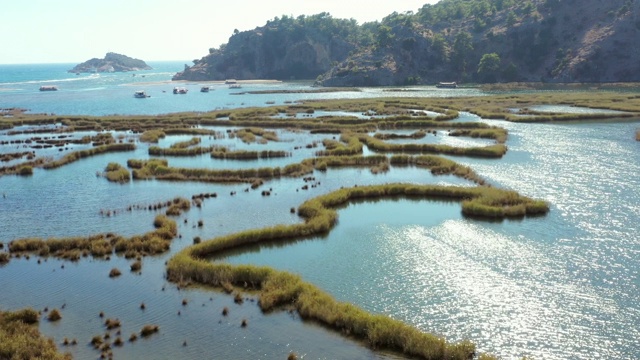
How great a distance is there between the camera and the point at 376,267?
139 feet

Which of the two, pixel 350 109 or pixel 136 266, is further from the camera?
pixel 350 109

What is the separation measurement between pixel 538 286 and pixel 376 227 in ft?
59.1

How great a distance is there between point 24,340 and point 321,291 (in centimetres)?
1938

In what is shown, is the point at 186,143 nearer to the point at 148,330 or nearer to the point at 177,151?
the point at 177,151

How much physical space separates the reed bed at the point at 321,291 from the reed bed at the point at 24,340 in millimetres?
10468

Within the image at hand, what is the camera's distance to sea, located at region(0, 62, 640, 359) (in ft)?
105

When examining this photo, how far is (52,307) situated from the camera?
37.4 m

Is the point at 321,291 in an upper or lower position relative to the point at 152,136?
lower

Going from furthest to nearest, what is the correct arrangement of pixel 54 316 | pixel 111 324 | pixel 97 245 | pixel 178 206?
1. pixel 178 206
2. pixel 97 245
3. pixel 54 316
4. pixel 111 324

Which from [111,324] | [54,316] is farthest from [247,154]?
[111,324]

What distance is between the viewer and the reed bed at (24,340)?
30312 millimetres

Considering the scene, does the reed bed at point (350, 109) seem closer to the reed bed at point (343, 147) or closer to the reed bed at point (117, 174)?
the reed bed at point (343, 147)

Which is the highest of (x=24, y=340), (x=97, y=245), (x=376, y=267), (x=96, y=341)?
(x=97, y=245)

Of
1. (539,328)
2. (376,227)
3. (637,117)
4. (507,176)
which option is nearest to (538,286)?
(539,328)
